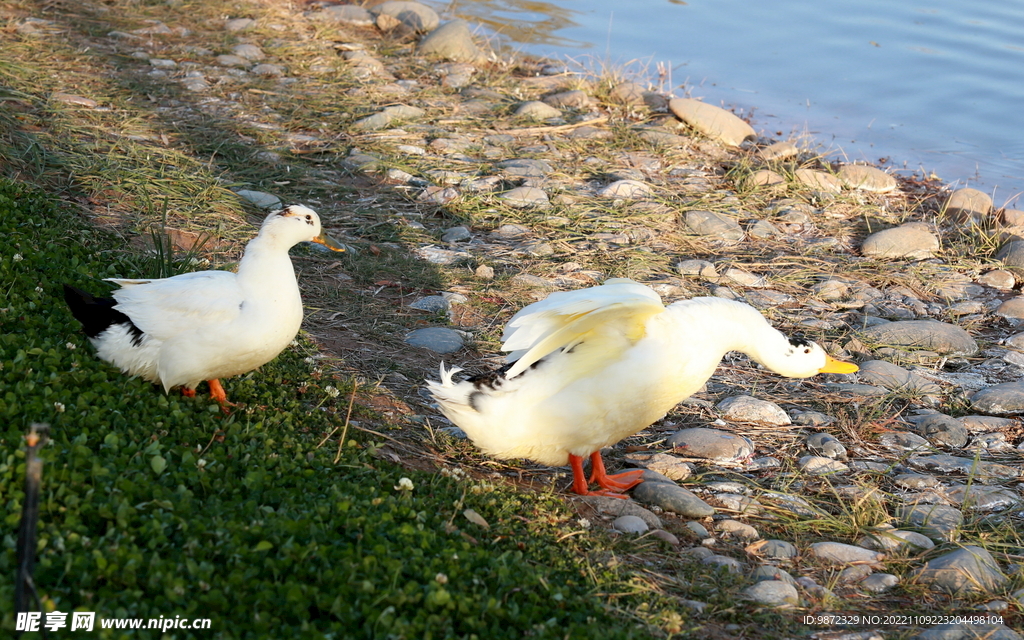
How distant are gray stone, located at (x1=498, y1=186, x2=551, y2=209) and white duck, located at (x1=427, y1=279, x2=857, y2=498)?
11.3ft

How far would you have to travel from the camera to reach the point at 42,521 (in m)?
2.93

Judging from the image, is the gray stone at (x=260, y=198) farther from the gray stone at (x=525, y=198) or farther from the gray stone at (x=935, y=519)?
the gray stone at (x=935, y=519)

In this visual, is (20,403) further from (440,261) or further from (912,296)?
(912,296)

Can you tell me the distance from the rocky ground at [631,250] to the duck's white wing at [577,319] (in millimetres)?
726

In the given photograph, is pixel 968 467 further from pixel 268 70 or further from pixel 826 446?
pixel 268 70

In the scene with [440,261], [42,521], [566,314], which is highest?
[566,314]

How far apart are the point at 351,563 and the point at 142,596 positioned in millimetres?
634

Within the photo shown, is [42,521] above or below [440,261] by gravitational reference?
above

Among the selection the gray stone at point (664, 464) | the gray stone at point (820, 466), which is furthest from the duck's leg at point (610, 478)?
the gray stone at point (820, 466)

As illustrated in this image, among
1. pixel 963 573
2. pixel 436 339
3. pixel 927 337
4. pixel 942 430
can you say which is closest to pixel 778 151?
pixel 927 337

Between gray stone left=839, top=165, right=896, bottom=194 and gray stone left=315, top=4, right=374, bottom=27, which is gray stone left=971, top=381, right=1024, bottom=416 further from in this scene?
gray stone left=315, top=4, right=374, bottom=27

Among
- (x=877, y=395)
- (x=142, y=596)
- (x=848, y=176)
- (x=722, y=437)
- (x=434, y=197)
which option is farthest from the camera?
(x=848, y=176)

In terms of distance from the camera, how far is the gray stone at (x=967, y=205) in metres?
7.85

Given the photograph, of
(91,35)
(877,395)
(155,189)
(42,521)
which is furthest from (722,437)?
(91,35)
